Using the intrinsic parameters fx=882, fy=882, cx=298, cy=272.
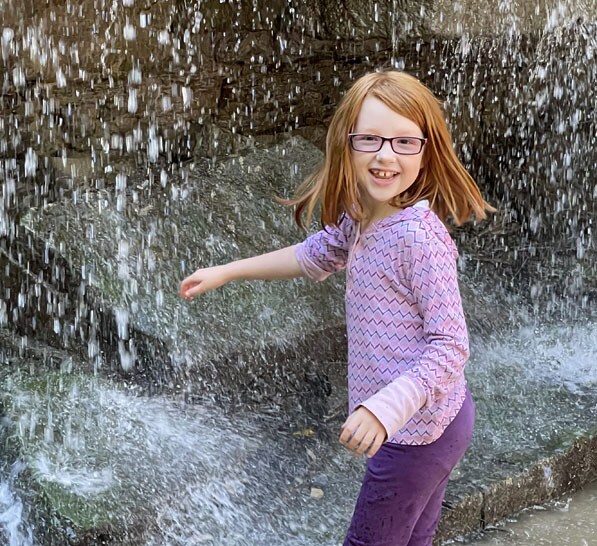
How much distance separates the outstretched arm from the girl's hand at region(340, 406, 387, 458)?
1.59 feet

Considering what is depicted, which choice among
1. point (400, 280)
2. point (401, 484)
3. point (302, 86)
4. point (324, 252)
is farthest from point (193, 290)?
point (302, 86)

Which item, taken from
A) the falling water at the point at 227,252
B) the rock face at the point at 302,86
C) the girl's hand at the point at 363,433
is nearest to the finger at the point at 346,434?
the girl's hand at the point at 363,433

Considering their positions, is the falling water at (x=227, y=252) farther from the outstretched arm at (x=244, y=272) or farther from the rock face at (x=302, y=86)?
the outstretched arm at (x=244, y=272)

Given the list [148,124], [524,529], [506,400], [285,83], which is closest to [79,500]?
[524,529]

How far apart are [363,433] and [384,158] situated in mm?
471

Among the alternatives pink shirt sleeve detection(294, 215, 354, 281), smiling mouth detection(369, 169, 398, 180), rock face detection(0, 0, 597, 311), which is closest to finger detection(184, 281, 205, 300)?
pink shirt sleeve detection(294, 215, 354, 281)

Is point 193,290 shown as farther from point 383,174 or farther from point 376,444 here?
point 376,444

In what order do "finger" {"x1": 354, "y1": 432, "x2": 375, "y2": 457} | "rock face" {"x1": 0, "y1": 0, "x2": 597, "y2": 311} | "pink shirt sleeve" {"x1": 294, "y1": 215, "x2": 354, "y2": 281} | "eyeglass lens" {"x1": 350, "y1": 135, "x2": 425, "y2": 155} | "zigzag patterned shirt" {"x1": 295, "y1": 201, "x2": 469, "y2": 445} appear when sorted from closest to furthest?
"finger" {"x1": 354, "y1": 432, "x2": 375, "y2": 457}, "zigzag patterned shirt" {"x1": 295, "y1": 201, "x2": 469, "y2": 445}, "eyeglass lens" {"x1": 350, "y1": 135, "x2": 425, "y2": 155}, "pink shirt sleeve" {"x1": 294, "y1": 215, "x2": 354, "y2": 281}, "rock face" {"x1": 0, "y1": 0, "x2": 597, "y2": 311}

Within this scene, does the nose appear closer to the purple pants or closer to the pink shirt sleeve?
the pink shirt sleeve

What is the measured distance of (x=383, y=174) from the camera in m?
1.51

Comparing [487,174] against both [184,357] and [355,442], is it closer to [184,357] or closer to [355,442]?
[184,357]

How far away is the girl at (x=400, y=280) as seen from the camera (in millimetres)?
1439

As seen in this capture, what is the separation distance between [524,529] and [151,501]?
968 mm

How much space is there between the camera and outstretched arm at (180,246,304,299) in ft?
5.62
